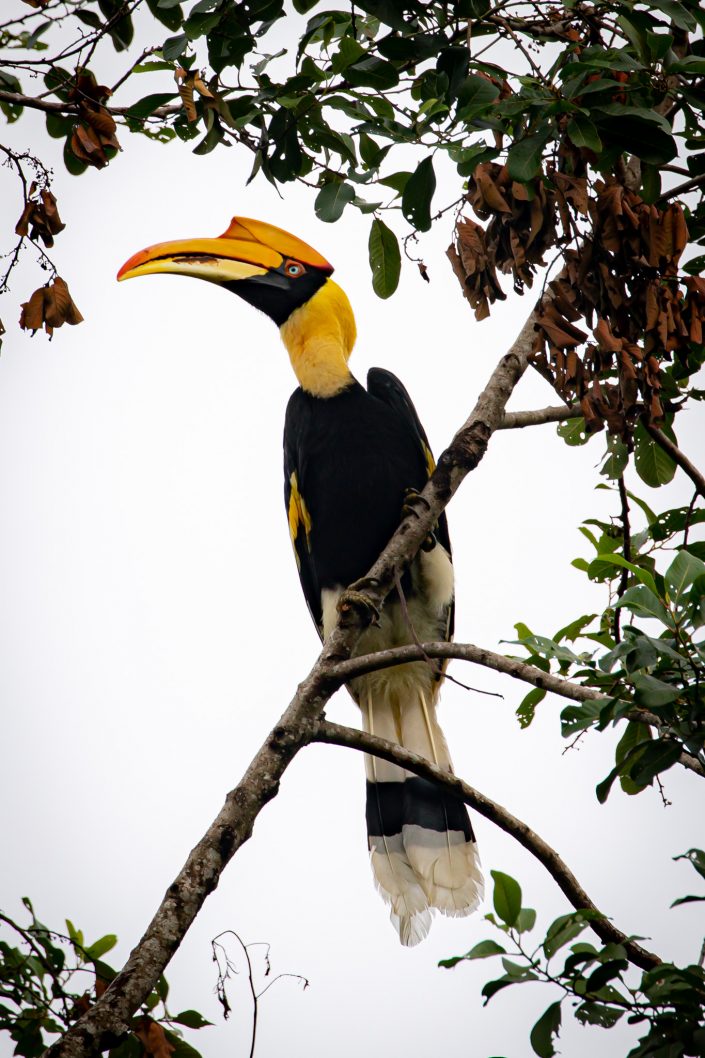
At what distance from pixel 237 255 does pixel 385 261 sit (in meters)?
1.62

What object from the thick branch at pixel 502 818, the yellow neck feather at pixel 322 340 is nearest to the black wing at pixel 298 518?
the yellow neck feather at pixel 322 340

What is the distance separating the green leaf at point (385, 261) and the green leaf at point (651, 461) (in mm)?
923

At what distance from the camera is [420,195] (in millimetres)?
2441

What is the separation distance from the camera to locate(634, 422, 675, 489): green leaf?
3.11 meters

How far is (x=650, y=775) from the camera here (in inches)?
87.9

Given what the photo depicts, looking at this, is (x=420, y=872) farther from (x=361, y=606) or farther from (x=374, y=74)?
(x=374, y=74)

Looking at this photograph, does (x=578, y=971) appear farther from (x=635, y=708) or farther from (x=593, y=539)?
(x=593, y=539)

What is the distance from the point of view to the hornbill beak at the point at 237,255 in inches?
155

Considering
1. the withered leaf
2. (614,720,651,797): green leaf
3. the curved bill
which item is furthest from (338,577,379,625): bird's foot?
the curved bill

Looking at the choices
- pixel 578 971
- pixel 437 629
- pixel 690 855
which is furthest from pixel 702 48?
pixel 437 629

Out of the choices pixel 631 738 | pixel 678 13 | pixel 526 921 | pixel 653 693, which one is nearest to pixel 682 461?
pixel 631 738

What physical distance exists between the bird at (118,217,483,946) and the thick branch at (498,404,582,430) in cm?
80

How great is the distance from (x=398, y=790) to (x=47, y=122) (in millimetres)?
2612

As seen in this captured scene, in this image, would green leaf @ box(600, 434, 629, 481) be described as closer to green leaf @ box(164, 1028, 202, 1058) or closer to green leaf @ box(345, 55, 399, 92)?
green leaf @ box(345, 55, 399, 92)
